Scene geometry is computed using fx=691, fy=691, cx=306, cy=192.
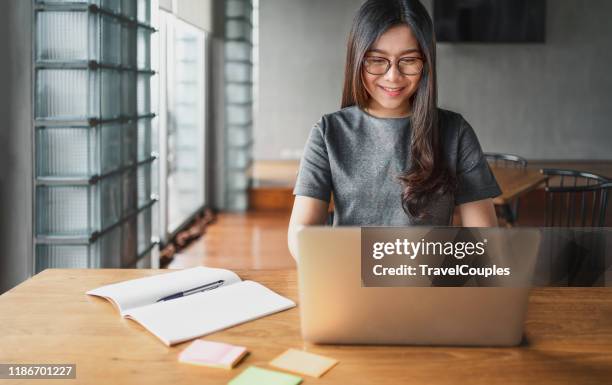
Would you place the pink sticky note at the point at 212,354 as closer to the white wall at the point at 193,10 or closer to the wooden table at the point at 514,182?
the wooden table at the point at 514,182

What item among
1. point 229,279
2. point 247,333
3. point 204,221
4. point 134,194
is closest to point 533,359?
point 247,333

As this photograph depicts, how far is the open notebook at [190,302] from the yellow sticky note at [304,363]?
0.17 metres

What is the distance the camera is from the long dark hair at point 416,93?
1666 mm

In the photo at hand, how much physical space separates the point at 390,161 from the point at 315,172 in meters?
0.20

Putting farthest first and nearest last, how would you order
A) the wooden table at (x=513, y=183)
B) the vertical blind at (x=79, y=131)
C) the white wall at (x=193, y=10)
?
the white wall at (x=193, y=10) < the wooden table at (x=513, y=183) < the vertical blind at (x=79, y=131)

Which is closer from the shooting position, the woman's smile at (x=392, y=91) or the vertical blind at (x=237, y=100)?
the woman's smile at (x=392, y=91)

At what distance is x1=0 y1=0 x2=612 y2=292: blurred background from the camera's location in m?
3.32

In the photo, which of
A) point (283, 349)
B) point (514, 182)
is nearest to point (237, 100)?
point (514, 182)

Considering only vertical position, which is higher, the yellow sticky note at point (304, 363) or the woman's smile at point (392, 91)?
the woman's smile at point (392, 91)

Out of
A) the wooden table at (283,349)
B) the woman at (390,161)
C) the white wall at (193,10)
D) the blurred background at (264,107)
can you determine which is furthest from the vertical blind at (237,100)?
the wooden table at (283,349)

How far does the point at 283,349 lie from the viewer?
114cm

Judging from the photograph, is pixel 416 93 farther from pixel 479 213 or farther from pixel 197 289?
pixel 197 289

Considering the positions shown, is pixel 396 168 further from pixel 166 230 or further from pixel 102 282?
pixel 166 230

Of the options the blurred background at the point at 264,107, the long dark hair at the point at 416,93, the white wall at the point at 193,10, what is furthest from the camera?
the white wall at the point at 193,10
